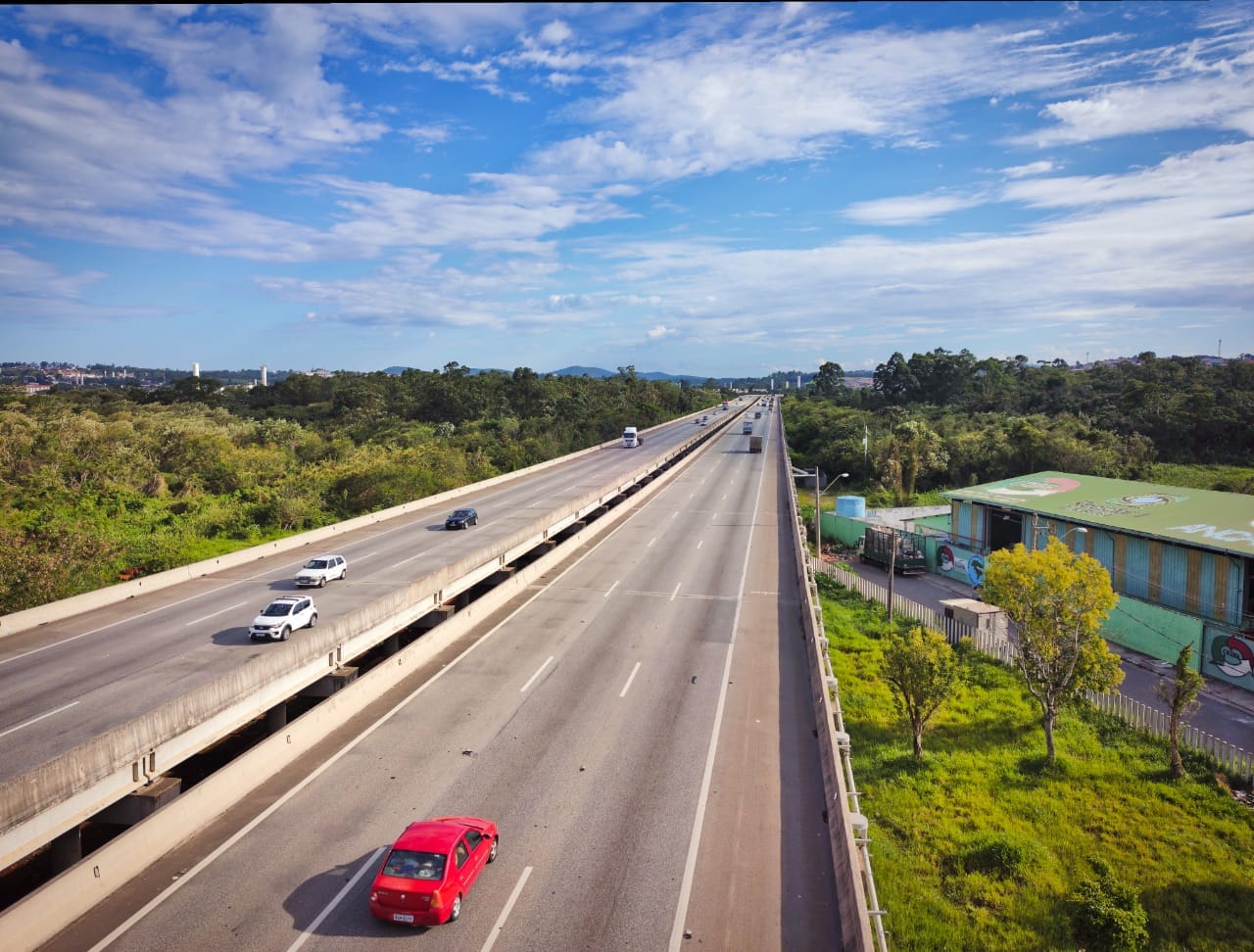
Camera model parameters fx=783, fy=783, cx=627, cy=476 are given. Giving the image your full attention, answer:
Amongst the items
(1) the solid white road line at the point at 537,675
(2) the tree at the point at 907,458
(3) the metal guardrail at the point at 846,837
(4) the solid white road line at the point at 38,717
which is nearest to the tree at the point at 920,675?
(3) the metal guardrail at the point at 846,837

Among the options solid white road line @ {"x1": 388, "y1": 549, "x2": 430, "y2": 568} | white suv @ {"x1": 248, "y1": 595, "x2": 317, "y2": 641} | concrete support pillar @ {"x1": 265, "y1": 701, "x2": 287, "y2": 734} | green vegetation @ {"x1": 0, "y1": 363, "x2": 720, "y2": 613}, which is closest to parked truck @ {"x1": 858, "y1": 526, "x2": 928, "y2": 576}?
solid white road line @ {"x1": 388, "y1": 549, "x2": 430, "y2": 568}

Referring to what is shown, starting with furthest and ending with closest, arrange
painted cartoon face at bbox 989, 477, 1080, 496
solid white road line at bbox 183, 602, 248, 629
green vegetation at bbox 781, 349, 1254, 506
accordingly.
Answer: green vegetation at bbox 781, 349, 1254, 506 < painted cartoon face at bbox 989, 477, 1080, 496 < solid white road line at bbox 183, 602, 248, 629

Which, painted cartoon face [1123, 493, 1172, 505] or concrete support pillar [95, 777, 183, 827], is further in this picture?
painted cartoon face [1123, 493, 1172, 505]

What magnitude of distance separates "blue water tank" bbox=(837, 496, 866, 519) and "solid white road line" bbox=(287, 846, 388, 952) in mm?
52473

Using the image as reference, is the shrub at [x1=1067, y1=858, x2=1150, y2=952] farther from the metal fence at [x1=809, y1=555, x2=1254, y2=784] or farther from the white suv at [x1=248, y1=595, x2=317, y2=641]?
the white suv at [x1=248, y1=595, x2=317, y2=641]

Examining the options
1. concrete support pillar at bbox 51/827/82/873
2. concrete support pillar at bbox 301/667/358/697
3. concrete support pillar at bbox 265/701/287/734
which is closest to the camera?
concrete support pillar at bbox 51/827/82/873

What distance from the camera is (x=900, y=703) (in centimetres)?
2520

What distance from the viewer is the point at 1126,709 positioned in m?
26.2

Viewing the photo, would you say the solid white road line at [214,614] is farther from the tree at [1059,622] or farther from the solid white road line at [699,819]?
the tree at [1059,622]

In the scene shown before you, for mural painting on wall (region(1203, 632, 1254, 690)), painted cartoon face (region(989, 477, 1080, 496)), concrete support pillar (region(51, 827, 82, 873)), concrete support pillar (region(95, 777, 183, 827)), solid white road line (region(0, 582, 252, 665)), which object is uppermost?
painted cartoon face (region(989, 477, 1080, 496))

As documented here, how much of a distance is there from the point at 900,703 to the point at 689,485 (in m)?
42.9

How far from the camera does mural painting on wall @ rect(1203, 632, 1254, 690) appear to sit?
27.3 m

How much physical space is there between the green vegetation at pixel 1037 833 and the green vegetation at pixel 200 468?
3222 cm

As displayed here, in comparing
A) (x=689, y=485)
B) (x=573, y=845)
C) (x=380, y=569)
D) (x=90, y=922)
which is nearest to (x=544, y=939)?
(x=573, y=845)
